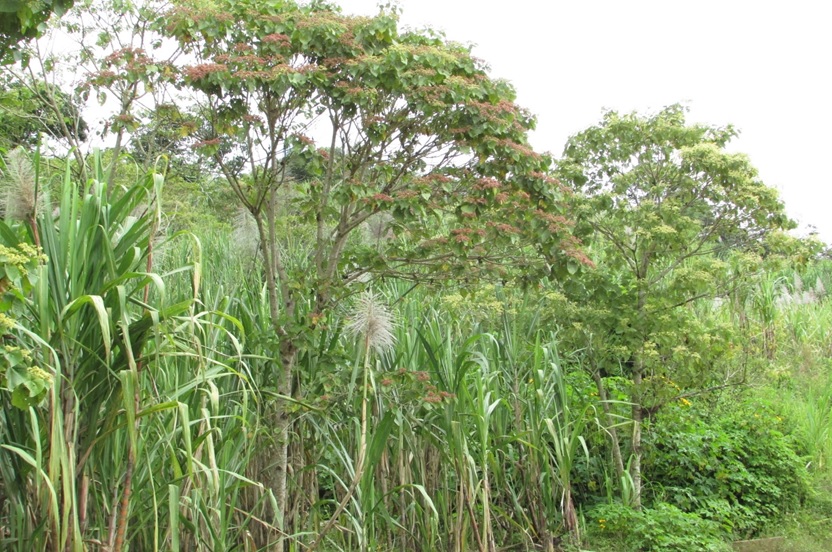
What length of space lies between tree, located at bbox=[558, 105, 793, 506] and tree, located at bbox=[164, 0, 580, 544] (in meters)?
1.25

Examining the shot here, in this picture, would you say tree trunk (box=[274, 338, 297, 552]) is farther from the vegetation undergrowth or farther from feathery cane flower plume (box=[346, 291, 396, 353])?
feathery cane flower plume (box=[346, 291, 396, 353])

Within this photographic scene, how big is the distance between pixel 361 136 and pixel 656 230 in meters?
2.09

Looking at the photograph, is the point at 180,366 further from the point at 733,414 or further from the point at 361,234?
the point at 733,414

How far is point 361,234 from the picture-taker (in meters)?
6.60

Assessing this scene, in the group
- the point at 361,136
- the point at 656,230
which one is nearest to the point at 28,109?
the point at 361,136

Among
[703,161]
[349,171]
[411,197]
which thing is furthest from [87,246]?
[703,161]

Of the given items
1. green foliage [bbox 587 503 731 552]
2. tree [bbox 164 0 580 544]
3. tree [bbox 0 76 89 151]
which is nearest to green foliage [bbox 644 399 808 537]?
green foliage [bbox 587 503 731 552]

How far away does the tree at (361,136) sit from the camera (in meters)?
4.04

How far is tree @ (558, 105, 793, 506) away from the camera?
18.1ft

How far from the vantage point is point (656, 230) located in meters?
5.32

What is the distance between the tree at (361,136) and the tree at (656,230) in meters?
1.25

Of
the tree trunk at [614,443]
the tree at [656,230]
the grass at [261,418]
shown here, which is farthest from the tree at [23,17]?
the tree trunk at [614,443]

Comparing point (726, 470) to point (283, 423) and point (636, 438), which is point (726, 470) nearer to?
point (636, 438)

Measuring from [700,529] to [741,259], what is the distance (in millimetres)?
1807
